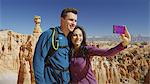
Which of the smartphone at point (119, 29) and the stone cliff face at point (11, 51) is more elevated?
the smartphone at point (119, 29)

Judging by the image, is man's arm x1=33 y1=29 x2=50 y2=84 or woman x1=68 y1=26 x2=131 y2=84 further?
woman x1=68 y1=26 x2=131 y2=84

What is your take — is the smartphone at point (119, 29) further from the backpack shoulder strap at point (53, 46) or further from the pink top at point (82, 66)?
the backpack shoulder strap at point (53, 46)

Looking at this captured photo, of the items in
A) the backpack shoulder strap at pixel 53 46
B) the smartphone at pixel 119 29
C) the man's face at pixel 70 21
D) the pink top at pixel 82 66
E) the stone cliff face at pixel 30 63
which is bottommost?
the stone cliff face at pixel 30 63

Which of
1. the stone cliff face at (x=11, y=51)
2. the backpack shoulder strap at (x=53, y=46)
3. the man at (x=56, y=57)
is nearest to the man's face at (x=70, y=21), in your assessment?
the man at (x=56, y=57)

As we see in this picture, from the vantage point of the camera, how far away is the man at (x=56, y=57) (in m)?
2.18

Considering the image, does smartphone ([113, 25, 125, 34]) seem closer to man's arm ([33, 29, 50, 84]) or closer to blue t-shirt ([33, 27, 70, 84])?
blue t-shirt ([33, 27, 70, 84])

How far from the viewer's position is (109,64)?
690 inches

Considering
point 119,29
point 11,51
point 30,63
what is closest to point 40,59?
point 119,29

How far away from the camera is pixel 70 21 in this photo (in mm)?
2275

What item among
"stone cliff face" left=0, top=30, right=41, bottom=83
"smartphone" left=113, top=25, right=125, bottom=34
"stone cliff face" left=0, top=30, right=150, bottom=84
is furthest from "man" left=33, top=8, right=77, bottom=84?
"stone cliff face" left=0, top=30, right=41, bottom=83

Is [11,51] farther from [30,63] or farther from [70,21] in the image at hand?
[70,21]

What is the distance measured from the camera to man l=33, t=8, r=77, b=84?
85.8 inches

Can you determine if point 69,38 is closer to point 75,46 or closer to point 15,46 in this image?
point 75,46

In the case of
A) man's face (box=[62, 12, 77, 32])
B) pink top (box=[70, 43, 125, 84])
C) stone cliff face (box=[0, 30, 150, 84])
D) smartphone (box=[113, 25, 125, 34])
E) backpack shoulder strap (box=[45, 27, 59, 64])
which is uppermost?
man's face (box=[62, 12, 77, 32])
